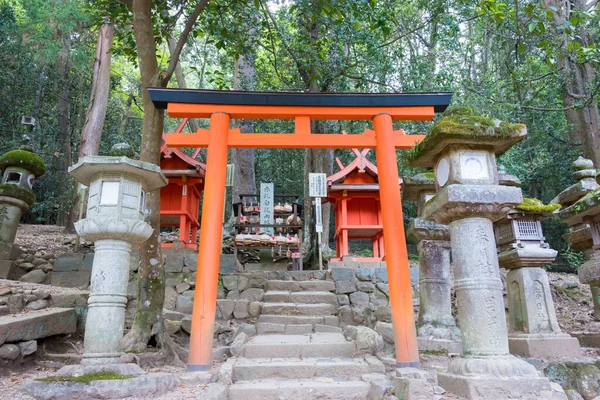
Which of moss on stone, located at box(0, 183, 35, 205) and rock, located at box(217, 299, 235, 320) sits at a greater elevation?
moss on stone, located at box(0, 183, 35, 205)

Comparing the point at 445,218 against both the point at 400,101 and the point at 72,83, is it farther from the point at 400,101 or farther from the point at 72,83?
the point at 72,83

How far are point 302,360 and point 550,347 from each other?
11.5 ft

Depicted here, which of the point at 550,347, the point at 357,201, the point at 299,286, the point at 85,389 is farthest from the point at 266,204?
the point at 85,389

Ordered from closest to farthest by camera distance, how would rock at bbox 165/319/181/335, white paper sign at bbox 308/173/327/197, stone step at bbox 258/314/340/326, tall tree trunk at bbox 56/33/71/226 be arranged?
1. rock at bbox 165/319/181/335
2. stone step at bbox 258/314/340/326
3. white paper sign at bbox 308/173/327/197
4. tall tree trunk at bbox 56/33/71/226

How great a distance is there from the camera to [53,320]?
536cm

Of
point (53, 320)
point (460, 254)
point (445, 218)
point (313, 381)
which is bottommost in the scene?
point (313, 381)

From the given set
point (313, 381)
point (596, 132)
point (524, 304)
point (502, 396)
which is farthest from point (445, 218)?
point (596, 132)

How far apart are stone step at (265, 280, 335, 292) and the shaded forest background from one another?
396 cm

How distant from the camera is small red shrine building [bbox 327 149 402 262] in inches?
407

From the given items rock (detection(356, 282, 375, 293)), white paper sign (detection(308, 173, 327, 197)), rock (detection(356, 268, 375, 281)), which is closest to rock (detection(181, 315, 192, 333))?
rock (detection(356, 282, 375, 293))

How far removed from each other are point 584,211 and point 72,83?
1669cm

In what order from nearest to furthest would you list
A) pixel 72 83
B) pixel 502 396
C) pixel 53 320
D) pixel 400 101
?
pixel 502 396 → pixel 53 320 → pixel 400 101 → pixel 72 83

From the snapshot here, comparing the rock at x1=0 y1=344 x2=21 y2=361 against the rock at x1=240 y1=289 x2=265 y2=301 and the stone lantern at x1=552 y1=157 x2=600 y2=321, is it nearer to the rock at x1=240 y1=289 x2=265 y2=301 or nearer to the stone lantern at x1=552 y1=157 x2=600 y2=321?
the rock at x1=240 y1=289 x2=265 y2=301

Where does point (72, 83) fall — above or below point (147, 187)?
above
